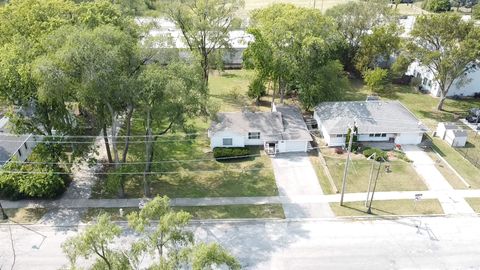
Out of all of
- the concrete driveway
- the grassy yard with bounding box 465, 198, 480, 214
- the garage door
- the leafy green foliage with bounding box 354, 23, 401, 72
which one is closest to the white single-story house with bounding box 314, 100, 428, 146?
the garage door

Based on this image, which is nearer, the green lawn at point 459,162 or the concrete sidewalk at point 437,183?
the concrete sidewalk at point 437,183

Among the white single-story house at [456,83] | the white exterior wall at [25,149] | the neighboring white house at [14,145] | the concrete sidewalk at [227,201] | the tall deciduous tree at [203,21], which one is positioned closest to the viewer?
the concrete sidewalk at [227,201]

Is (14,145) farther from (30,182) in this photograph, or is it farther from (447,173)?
(447,173)

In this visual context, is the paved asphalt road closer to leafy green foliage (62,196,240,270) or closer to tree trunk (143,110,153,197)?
tree trunk (143,110,153,197)

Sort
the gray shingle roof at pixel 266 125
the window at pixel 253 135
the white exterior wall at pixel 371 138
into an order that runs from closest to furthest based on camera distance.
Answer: the gray shingle roof at pixel 266 125
the window at pixel 253 135
the white exterior wall at pixel 371 138

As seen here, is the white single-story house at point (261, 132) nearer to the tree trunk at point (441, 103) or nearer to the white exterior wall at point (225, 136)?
the white exterior wall at point (225, 136)

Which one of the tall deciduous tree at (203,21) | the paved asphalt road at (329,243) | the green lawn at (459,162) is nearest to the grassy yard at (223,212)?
the paved asphalt road at (329,243)
